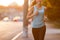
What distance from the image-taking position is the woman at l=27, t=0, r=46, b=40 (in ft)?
→ 15.1

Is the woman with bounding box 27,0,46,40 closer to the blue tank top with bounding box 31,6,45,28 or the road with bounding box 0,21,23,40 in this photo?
the blue tank top with bounding box 31,6,45,28

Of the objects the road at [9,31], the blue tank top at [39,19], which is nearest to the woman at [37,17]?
the blue tank top at [39,19]

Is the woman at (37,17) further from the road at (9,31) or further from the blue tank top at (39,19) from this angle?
the road at (9,31)

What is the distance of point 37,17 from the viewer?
4.65 m

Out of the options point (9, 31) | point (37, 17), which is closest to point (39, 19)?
point (37, 17)

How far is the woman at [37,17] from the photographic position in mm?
4609

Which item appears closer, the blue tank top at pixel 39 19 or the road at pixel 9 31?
the blue tank top at pixel 39 19

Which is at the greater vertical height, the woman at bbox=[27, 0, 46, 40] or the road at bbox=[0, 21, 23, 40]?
the woman at bbox=[27, 0, 46, 40]

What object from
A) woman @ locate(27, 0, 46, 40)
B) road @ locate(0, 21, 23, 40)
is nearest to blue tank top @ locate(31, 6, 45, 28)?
woman @ locate(27, 0, 46, 40)

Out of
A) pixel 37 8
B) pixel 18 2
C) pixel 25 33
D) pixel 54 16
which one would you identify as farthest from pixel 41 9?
pixel 18 2

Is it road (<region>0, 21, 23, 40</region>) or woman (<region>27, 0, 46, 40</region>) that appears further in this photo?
road (<region>0, 21, 23, 40</region>)

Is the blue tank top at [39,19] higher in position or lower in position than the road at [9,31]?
higher

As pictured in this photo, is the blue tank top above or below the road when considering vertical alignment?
above

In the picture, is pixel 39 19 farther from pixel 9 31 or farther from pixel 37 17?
pixel 9 31
